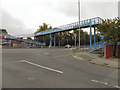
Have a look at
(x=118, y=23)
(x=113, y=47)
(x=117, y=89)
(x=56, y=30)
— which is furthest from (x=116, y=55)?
(x=56, y=30)

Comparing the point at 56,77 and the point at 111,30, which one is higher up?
the point at 111,30

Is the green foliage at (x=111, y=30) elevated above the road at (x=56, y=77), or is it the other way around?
the green foliage at (x=111, y=30)

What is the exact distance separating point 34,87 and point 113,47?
12935 mm

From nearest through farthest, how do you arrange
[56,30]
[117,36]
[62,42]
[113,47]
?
[117,36] → [113,47] → [56,30] → [62,42]

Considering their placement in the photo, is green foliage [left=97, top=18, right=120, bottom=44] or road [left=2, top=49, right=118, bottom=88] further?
green foliage [left=97, top=18, right=120, bottom=44]

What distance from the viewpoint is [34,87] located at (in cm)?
336

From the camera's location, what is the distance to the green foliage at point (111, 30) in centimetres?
1028

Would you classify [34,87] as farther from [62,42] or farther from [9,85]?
[62,42]

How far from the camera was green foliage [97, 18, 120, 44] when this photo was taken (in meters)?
10.3

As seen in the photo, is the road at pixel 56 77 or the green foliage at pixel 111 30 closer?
the road at pixel 56 77

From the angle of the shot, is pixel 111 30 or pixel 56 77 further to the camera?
pixel 111 30

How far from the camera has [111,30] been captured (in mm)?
10578

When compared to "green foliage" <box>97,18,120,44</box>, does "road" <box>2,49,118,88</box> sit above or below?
below

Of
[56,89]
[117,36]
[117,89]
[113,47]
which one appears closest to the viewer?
[56,89]
